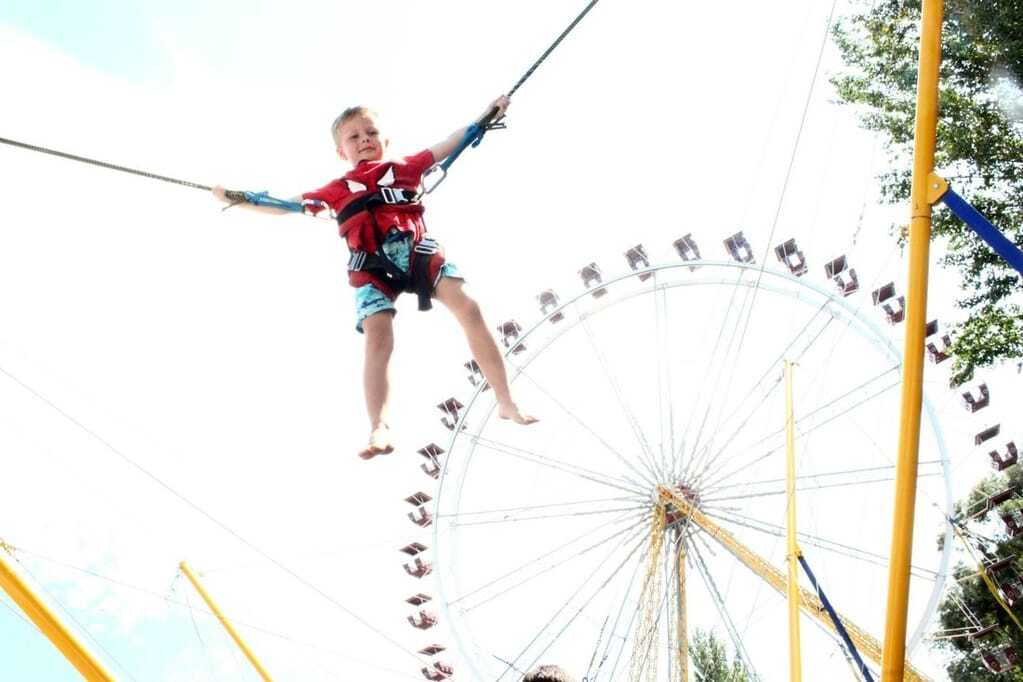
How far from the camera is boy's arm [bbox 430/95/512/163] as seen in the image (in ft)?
16.3

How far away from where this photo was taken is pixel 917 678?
45.6ft

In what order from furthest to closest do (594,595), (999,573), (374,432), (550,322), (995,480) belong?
(995,480) < (999,573) < (550,322) < (594,595) < (374,432)

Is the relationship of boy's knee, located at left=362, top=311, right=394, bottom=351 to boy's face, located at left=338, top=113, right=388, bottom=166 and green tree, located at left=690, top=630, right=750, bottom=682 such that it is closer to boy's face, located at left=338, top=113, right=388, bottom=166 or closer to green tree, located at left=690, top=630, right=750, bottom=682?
boy's face, located at left=338, top=113, right=388, bottom=166

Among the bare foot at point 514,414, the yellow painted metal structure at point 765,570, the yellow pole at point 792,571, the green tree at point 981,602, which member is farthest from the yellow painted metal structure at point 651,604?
the green tree at point 981,602

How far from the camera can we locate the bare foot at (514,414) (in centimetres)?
527

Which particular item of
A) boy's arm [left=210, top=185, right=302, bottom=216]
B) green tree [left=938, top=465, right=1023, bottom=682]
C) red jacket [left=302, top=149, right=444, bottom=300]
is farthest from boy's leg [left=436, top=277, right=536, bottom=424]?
green tree [left=938, top=465, right=1023, bottom=682]

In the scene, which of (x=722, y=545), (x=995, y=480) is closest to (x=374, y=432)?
(x=722, y=545)

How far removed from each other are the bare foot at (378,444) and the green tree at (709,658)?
2593cm

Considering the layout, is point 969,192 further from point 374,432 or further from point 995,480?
point 995,480

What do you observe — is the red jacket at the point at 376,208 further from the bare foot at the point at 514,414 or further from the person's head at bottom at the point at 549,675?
the person's head at bottom at the point at 549,675

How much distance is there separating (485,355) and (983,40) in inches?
472

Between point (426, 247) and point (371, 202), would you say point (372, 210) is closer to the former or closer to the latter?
point (371, 202)

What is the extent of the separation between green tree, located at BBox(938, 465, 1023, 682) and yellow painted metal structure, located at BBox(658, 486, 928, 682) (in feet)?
45.8

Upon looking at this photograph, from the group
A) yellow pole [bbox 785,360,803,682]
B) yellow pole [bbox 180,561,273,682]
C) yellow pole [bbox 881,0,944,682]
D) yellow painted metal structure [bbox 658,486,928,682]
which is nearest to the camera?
yellow pole [bbox 881,0,944,682]
